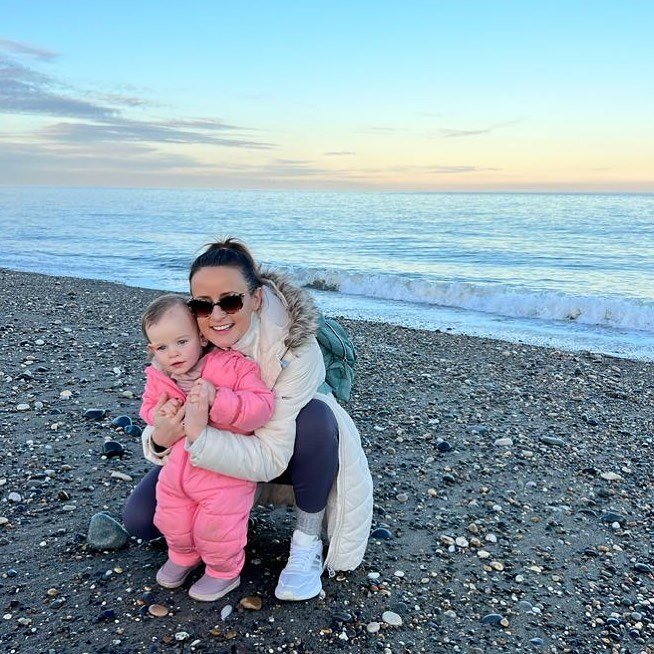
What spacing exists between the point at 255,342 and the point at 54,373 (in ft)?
16.7

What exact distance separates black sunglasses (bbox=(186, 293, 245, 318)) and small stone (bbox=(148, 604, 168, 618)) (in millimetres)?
1585

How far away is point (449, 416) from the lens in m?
7.28

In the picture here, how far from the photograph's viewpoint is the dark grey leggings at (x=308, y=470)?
3666 mm

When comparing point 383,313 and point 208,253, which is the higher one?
point 208,253

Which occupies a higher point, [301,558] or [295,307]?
[295,307]

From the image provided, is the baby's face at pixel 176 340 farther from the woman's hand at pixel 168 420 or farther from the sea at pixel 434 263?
the sea at pixel 434 263

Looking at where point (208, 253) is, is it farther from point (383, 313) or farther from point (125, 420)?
point (383, 313)

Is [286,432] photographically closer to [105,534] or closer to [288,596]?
[288,596]

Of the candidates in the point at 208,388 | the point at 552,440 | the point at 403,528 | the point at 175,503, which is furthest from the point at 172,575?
the point at 552,440

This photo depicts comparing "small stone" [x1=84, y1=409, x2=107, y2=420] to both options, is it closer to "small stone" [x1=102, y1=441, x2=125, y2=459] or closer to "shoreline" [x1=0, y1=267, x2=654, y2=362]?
"small stone" [x1=102, y1=441, x2=125, y2=459]

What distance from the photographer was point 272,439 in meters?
3.55

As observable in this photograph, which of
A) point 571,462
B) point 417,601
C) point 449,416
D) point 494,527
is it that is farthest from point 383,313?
point 417,601

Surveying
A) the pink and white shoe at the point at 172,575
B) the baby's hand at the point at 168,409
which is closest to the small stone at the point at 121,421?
the pink and white shoe at the point at 172,575

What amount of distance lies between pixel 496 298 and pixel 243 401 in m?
15.4
